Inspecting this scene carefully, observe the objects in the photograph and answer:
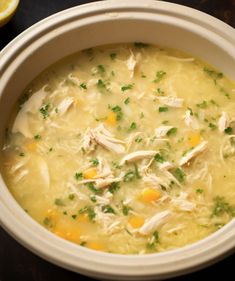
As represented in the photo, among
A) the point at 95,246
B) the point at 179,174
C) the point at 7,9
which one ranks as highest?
the point at 7,9

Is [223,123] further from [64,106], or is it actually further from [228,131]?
[64,106]

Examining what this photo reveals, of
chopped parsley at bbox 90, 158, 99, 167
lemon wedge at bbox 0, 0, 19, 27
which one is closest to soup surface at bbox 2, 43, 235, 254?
chopped parsley at bbox 90, 158, 99, 167

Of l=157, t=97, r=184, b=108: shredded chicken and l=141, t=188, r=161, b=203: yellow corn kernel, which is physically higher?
l=157, t=97, r=184, b=108: shredded chicken

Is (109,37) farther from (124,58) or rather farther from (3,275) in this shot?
(3,275)

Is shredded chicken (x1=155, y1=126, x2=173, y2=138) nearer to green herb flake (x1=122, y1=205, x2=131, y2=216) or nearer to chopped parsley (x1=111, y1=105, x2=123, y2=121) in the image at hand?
chopped parsley (x1=111, y1=105, x2=123, y2=121)

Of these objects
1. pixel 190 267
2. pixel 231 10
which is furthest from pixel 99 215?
pixel 231 10

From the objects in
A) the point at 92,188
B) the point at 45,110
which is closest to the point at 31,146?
the point at 45,110

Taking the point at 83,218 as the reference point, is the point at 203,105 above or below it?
above

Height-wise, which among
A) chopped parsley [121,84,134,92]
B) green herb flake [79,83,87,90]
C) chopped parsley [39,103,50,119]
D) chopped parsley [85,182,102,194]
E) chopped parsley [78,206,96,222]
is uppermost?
green herb flake [79,83,87,90]
